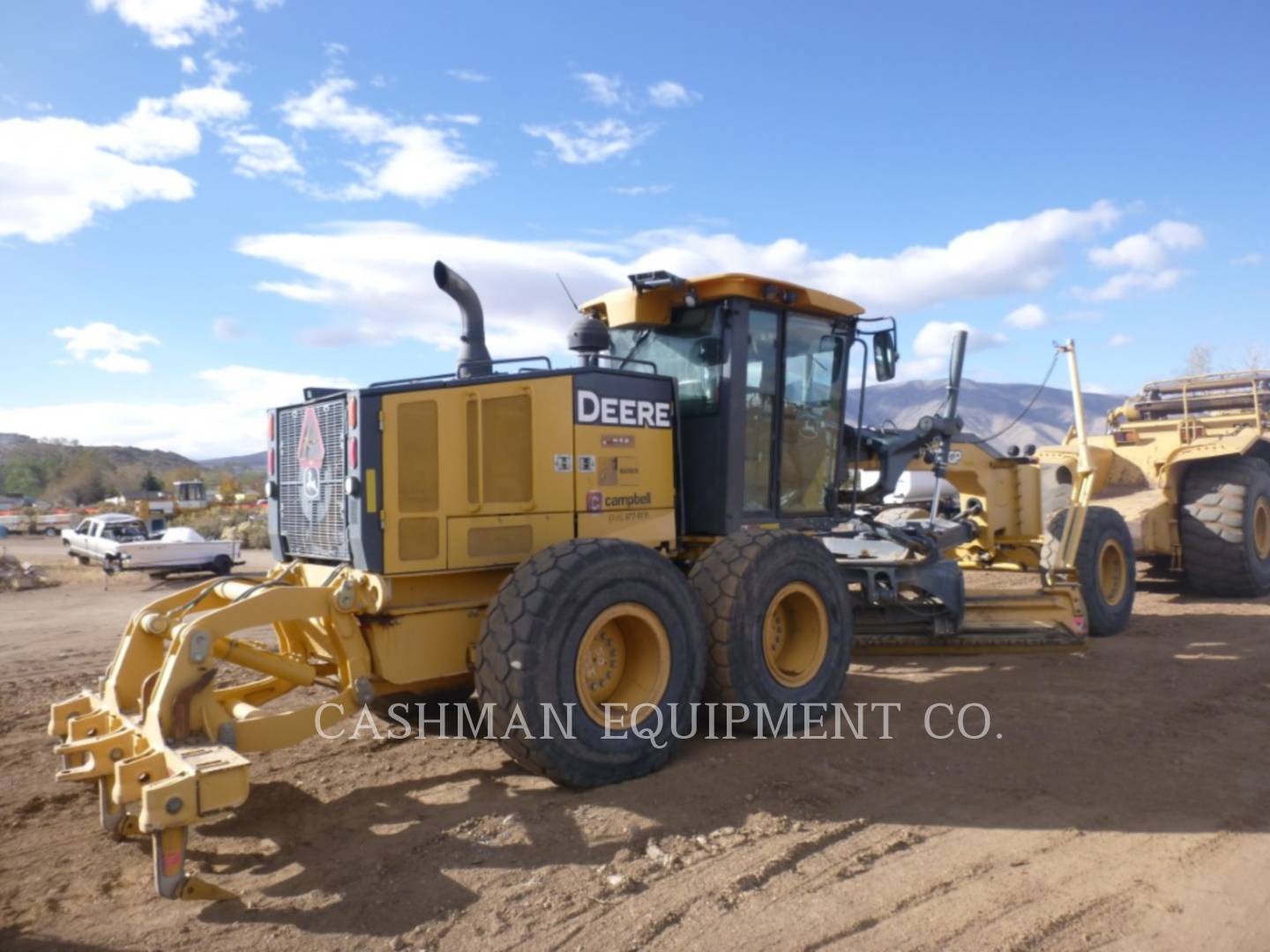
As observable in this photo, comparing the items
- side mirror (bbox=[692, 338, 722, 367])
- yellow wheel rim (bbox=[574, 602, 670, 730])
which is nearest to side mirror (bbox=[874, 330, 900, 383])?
side mirror (bbox=[692, 338, 722, 367])

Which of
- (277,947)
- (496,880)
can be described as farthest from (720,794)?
(277,947)

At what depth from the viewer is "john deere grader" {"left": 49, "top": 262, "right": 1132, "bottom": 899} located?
4.25 meters

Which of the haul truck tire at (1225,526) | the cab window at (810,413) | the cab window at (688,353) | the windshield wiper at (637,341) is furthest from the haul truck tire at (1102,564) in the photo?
the windshield wiper at (637,341)

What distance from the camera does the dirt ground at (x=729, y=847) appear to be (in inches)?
133

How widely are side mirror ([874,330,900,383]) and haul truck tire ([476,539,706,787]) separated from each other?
2.95 m

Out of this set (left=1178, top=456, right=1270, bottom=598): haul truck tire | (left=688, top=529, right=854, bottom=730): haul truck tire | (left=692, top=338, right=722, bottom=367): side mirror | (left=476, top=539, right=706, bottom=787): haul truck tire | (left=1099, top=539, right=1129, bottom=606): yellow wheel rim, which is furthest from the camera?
(left=1178, top=456, right=1270, bottom=598): haul truck tire

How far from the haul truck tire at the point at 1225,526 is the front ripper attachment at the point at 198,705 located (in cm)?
1006

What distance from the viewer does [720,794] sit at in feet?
15.3

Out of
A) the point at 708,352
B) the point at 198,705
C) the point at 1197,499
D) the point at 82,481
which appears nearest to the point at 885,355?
the point at 708,352

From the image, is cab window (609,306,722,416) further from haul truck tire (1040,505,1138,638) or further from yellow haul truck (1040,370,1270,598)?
yellow haul truck (1040,370,1270,598)

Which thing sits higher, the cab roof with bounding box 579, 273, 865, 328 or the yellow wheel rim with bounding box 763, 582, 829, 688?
the cab roof with bounding box 579, 273, 865, 328

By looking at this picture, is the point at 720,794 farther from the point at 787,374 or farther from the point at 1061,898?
the point at 787,374

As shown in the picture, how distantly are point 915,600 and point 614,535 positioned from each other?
3.33 m

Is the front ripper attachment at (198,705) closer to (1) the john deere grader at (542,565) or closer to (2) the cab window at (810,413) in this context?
(1) the john deere grader at (542,565)
